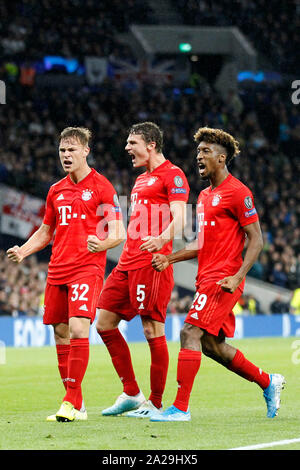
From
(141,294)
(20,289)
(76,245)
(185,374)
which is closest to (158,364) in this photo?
(141,294)

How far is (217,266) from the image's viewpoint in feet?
25.5

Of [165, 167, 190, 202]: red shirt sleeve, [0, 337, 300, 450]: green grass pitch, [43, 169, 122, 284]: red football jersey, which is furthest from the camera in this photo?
[165, 167, 190, 202]: red shirt sleeve

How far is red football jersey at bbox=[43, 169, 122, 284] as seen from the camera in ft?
26.5

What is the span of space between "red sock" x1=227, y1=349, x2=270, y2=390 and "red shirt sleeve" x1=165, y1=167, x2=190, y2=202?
1.41 m

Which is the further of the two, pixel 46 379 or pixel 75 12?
pixel 75 12

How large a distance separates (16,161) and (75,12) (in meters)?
8.47

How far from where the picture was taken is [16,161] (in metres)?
24.7

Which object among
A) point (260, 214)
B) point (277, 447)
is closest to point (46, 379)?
point (277, 447)

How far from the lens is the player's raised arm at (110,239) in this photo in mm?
7812

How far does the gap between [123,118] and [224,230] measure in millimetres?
21345

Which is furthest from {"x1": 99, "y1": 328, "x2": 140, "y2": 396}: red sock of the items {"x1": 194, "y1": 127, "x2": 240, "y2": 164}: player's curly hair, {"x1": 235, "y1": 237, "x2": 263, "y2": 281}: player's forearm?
{"x1": 194, "y1": 127, "x2": 240, "y2": 164}: player's curly hair

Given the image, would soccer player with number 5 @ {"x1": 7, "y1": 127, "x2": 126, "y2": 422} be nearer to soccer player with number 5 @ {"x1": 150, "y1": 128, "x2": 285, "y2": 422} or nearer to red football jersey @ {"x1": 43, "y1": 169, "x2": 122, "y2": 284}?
red football jersey @ {"x1": 43, "y1": 169, "x2": 122, "y2": 284}
